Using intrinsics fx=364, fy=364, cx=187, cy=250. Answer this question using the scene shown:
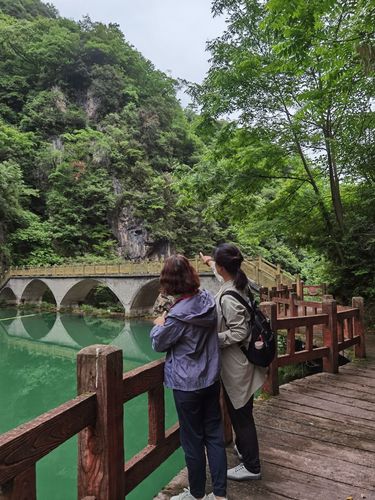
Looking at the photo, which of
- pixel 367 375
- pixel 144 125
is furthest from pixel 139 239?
pixel 367 375

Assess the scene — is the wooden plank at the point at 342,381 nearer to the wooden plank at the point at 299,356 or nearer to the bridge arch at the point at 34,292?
the wooden plank at the point at 299,356

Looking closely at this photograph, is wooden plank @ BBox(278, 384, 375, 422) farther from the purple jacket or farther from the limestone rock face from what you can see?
the limestone rock face

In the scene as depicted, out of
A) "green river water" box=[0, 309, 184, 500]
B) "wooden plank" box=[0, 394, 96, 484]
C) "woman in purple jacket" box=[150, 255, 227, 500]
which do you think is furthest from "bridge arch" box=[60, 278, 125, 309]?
"wooden plank" box=[0, 394, 96, 484]

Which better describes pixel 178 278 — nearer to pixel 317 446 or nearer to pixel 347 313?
pixel 317 446

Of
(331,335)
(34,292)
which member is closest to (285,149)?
(331,335)

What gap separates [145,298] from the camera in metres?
22.2

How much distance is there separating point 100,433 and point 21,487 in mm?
457

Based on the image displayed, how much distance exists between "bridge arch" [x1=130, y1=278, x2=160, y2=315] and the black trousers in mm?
17917

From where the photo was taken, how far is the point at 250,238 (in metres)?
10.5

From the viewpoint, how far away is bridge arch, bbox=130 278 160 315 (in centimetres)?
2084

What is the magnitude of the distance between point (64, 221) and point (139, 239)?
21.6 ft

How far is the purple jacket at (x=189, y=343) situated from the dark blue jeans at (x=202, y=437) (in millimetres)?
79

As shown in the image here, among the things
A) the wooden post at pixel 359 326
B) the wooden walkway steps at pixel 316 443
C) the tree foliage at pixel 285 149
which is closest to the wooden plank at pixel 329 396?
the wooden walkway steps at pixel 316 443

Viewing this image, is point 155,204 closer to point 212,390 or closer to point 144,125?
point 144,125
